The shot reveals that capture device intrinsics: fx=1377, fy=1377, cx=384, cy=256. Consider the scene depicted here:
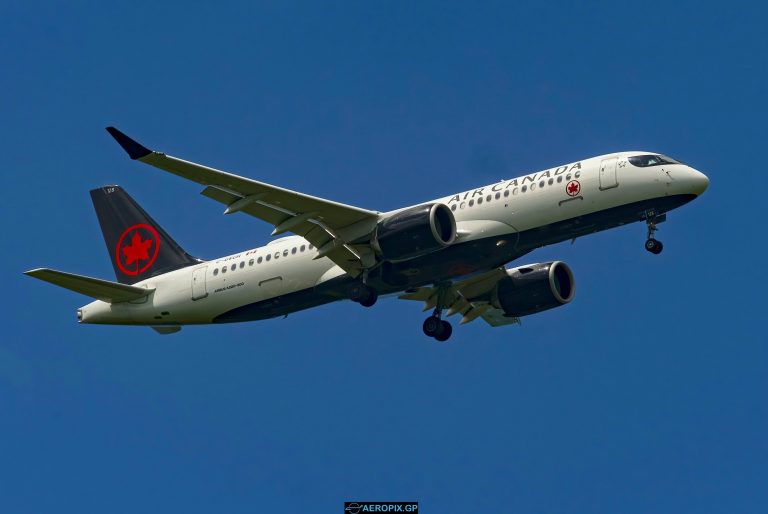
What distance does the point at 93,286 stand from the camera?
56250 mm

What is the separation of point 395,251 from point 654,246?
9745mm

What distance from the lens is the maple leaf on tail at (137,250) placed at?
60438 millimetres

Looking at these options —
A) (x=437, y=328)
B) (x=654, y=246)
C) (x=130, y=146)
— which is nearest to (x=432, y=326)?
(x=437, y=328)

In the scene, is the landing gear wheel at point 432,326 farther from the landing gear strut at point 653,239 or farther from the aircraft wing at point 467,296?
the landing gear strut at point 653,239

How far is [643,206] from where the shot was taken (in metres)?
51.0

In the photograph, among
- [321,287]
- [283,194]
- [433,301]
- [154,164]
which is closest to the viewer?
[154,164]

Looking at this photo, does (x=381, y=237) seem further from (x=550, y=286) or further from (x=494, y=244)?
(x=550, y=286)

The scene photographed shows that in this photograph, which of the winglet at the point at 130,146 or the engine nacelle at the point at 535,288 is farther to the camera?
the engine nacelle at the point at 535,288

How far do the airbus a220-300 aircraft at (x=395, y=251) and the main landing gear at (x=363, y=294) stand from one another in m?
0.05

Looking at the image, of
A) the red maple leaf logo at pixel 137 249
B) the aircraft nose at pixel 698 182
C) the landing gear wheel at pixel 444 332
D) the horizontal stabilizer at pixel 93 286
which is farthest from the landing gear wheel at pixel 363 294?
the aircraft nose at pixel 698 182

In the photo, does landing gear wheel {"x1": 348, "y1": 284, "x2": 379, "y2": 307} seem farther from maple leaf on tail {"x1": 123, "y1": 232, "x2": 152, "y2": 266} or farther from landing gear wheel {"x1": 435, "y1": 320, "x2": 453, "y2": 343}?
maple leaf on tail {"x1": 123, "y1": 232, "x2": 152, "y2": 266}

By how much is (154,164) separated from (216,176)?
8.28 feet

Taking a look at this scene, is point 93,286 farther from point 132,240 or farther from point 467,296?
point 467,296

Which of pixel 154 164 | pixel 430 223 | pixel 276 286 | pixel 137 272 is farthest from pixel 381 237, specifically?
pixel 137 272
